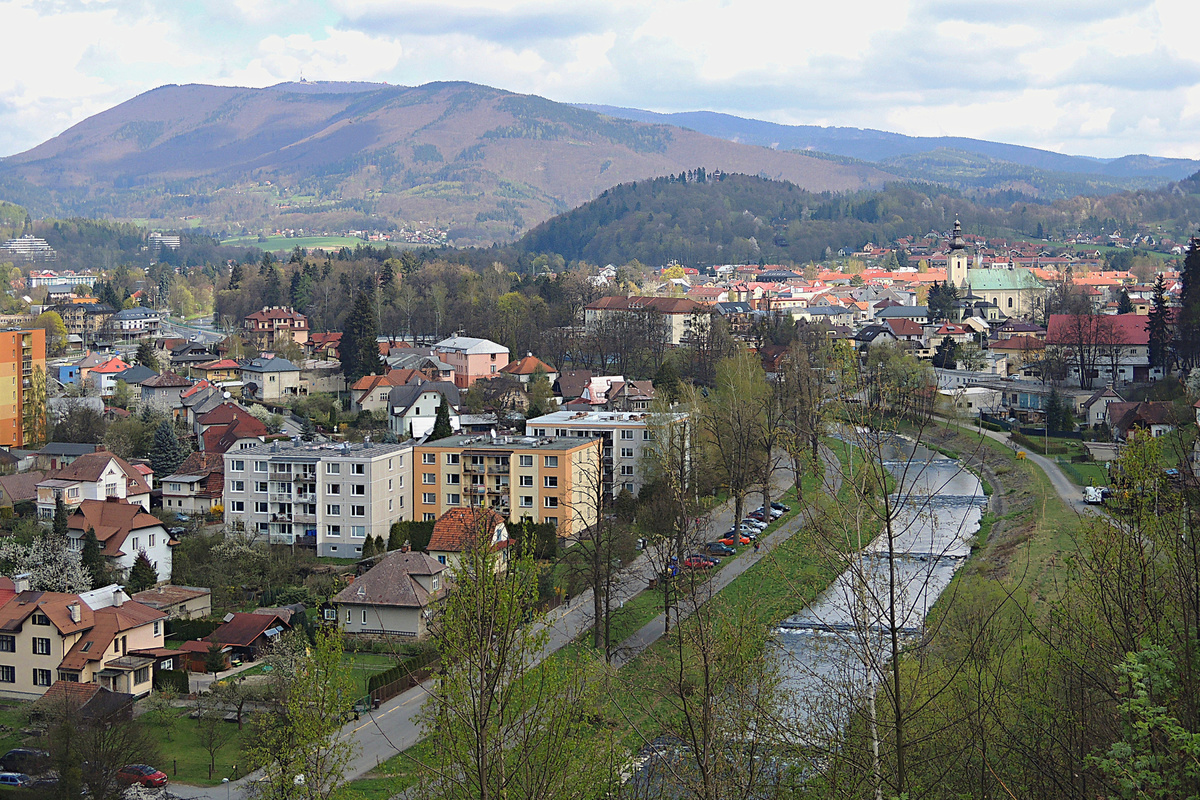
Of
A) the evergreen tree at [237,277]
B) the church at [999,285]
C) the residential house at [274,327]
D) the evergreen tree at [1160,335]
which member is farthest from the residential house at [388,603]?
the church at [999,285]

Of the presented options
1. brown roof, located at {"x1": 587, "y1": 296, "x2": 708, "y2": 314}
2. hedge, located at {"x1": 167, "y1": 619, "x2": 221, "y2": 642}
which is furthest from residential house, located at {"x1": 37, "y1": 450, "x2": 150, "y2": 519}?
brown roof, located at {"x1": 587, "y1": 296, "x2": 708, "y2": 314}

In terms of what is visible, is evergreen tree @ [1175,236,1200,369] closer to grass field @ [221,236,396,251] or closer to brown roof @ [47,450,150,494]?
brown roof @ [47,450,150,494]

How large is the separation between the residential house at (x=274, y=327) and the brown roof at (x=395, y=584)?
3329 centimetres

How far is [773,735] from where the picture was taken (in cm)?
680

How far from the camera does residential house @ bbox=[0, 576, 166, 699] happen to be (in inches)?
693

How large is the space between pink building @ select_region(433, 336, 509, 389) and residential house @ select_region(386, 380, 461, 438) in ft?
23.2

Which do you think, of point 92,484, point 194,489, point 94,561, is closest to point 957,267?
point 194,489

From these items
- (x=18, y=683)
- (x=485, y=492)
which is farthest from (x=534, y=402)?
(x=18, y=683)

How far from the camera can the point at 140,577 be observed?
72.8ft

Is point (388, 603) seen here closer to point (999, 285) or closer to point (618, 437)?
point (618, 437)

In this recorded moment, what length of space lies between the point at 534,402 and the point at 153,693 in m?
20.8

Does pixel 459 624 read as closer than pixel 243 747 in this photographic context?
Yes

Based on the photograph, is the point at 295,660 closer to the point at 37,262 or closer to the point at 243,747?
the point at 243,747

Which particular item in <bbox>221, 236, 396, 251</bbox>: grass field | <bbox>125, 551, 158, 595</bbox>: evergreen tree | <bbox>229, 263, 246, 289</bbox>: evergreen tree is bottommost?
<bbox>125, 551, 158, 595</bbox>: evergreen tree
